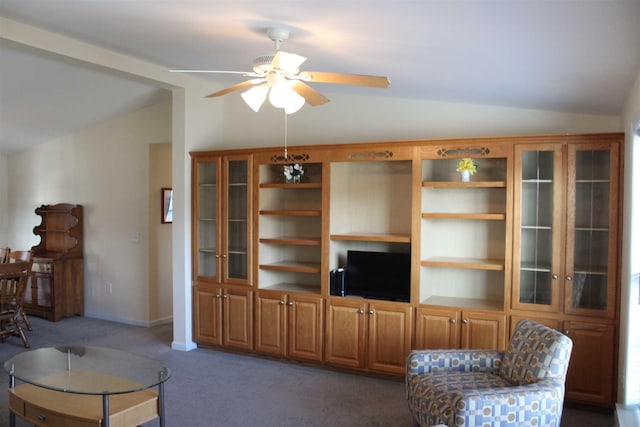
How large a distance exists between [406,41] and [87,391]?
272 cm

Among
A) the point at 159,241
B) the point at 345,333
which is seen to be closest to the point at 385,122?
the point at 345,333

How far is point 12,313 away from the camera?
5191mm

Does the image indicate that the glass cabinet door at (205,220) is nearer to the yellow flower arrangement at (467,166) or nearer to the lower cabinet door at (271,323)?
the lower cabinet door at (271,323)

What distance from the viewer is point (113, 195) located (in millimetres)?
6359

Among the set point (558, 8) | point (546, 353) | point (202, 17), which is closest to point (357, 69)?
point (202, 17)

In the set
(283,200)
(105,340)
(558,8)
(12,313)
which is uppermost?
(558,8)

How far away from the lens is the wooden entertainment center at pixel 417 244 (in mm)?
3605

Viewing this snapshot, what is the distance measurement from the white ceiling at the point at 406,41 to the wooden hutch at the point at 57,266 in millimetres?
2342

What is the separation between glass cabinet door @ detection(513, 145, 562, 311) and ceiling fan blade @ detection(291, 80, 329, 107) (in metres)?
1.75

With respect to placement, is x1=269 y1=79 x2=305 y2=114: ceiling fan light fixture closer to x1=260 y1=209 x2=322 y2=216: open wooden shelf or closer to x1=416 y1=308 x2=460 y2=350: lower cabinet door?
x1=260 y1=209 x2=322 y2=216: open wooden shelf

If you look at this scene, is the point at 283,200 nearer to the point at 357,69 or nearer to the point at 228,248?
the point at 228,248

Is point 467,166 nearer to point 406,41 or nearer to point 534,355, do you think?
point 406,41

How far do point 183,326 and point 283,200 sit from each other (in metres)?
1.69

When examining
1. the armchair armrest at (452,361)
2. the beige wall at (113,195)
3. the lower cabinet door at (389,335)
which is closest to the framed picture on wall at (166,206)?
the beige wall at (113,195)
